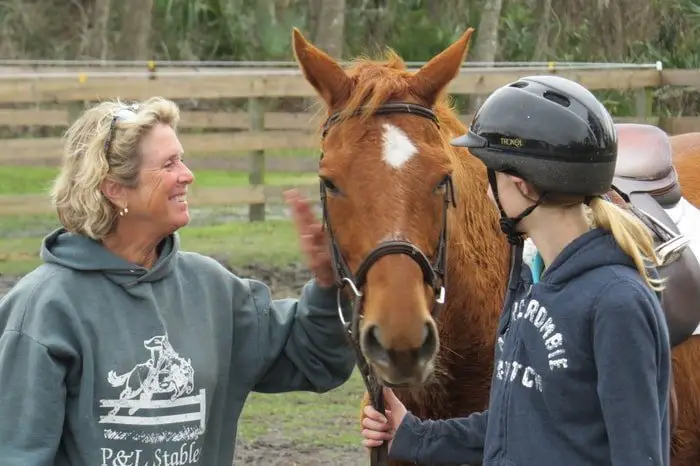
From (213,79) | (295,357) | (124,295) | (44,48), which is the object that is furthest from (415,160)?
(44,48)

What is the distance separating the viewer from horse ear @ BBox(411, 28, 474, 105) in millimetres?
3473

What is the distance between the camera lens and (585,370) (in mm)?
2342

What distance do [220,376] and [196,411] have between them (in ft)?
0.55

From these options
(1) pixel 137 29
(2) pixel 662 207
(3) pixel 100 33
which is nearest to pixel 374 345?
(2) pixel 662 207

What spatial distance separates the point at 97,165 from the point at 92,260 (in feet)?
0.83

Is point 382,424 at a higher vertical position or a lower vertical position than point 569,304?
lower

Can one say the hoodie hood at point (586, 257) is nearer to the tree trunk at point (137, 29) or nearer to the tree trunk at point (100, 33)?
the tree trunk at point (137, 29)

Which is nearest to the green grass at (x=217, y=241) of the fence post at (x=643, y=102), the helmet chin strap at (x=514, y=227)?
the fence post at (x=643, y=102)

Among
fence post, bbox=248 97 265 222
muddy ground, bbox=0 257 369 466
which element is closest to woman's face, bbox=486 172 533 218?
muddy ground, bbox=0 257 369 466

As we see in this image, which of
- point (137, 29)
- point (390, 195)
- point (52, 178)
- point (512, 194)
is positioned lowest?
point (52, 178)

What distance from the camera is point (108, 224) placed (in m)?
3.10

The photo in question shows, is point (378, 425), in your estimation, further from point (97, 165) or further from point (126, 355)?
point (97, 165)

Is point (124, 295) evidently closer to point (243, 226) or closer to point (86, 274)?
point (86, 274)

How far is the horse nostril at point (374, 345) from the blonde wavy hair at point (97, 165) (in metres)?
0.75
